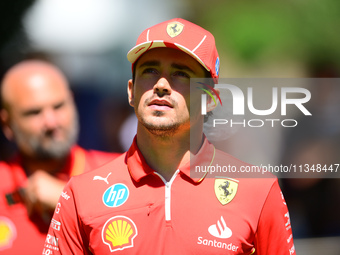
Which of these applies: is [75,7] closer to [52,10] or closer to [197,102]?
[52,10]

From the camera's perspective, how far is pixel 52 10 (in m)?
2.80

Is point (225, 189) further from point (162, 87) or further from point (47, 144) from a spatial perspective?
point (47, 144)

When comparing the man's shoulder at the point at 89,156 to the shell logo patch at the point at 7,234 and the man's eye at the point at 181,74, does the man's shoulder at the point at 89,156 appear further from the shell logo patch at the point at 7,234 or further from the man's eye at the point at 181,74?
the man's eye at the point at 181,74

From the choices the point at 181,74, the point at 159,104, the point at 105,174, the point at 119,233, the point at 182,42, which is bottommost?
the point at 119,233

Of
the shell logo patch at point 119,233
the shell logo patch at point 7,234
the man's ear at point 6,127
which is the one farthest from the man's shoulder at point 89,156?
the shell logo patch at point 119,233

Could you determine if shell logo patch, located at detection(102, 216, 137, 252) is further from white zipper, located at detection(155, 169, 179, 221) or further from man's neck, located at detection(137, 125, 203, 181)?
man's neck, located at detection(137, 125, 203, 181)

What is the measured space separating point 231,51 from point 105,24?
0.79 m

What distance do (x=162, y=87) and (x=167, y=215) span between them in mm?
489

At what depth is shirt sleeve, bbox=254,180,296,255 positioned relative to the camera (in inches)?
77.2

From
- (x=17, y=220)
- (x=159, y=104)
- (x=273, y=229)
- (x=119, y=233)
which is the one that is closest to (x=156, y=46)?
(x=159, y=104)

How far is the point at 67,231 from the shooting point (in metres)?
1.97

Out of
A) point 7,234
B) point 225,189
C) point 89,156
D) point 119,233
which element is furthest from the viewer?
point 89,156

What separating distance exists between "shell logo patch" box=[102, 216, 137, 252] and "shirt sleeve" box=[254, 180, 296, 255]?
492mm

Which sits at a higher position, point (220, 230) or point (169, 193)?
point (169, 193)
